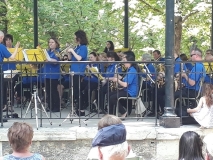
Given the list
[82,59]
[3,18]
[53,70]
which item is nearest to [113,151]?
[82,59]

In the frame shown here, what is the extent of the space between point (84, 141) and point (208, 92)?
2.07m

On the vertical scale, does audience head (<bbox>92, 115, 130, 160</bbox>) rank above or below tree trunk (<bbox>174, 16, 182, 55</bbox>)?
below

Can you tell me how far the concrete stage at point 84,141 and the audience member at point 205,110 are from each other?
0.13 meters

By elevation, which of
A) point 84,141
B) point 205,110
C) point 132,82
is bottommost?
point 84,141

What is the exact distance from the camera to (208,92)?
7336 mm

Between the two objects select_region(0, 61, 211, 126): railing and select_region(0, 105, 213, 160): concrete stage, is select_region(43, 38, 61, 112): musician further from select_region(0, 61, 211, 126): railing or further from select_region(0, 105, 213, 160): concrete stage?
select_region(0, 105, 213, 160): concrete stage

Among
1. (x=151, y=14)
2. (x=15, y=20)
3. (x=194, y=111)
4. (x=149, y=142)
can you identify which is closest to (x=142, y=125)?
(x=149, y=142)

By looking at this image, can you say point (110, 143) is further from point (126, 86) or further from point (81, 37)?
point (81, 37)

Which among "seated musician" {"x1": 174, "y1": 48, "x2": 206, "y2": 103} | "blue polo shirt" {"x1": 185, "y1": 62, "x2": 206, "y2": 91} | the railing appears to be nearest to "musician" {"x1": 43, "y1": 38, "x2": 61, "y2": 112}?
the railing

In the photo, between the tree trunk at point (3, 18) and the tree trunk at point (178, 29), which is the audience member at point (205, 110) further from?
the tree trunk at point (3, 18)

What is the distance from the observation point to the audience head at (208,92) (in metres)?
7.31

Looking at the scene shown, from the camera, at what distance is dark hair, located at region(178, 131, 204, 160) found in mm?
4129

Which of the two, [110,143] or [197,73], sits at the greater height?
[197,73]

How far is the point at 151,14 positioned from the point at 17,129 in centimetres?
1296
